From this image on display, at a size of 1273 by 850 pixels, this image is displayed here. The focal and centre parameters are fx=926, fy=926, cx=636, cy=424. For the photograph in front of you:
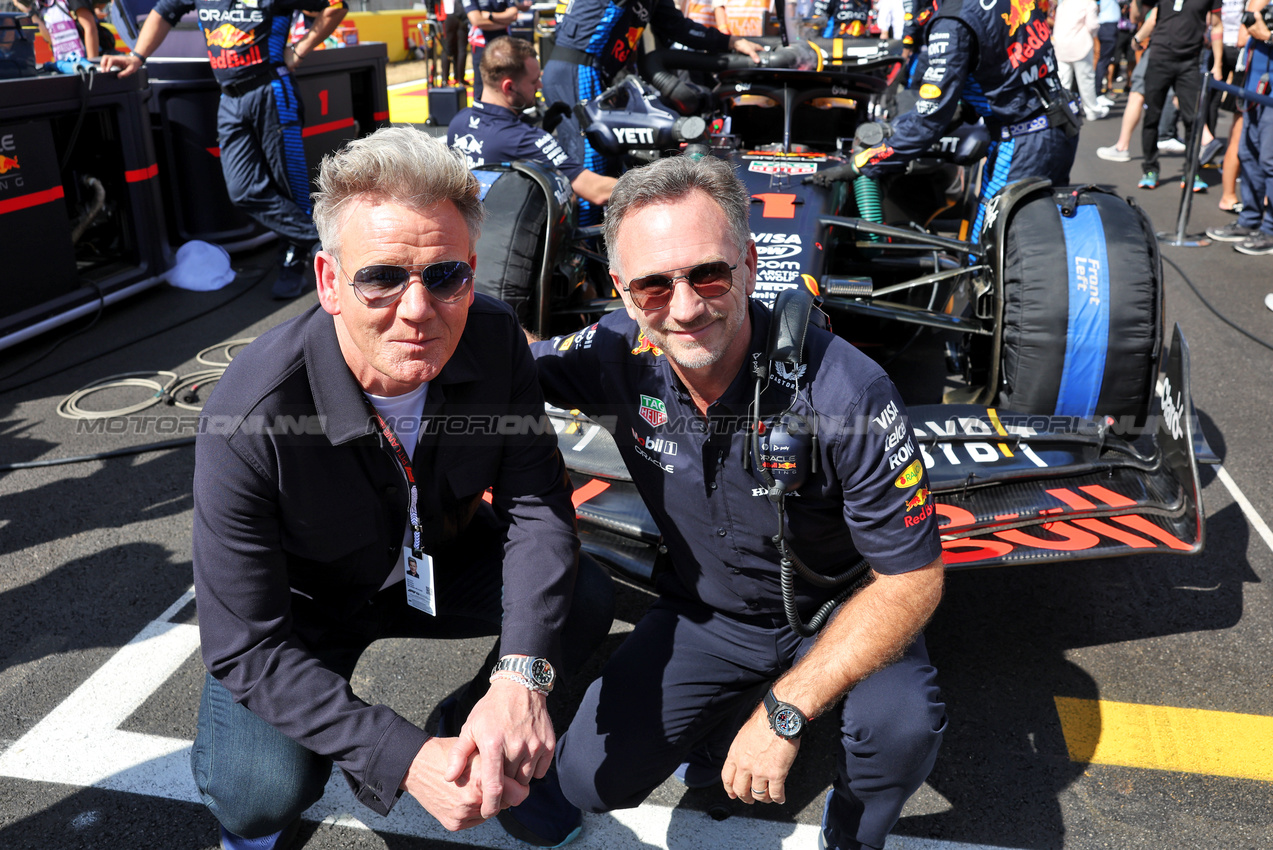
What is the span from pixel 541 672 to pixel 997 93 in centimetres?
437

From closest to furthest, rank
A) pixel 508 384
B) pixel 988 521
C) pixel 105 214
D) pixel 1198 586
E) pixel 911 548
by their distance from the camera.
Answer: pixel 911 548 < pixel 508 384 < pixel 988 521 < pixel 1198 586 < pixel 105 214

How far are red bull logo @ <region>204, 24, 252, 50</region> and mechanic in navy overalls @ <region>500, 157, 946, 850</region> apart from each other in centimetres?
455

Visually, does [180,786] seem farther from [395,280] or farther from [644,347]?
[644,347]

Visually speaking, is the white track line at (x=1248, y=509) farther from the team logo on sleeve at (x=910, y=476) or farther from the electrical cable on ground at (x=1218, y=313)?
the team logo on sleeve at (x=910, y=476)

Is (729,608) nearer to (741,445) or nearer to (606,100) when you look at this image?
(741,445)

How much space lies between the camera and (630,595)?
3.06 meters

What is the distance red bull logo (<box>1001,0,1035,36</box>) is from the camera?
182 inches

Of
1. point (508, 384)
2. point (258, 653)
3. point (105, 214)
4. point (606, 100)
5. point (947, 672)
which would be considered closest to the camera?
point (258, 653)

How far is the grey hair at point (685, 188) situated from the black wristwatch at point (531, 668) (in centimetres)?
87

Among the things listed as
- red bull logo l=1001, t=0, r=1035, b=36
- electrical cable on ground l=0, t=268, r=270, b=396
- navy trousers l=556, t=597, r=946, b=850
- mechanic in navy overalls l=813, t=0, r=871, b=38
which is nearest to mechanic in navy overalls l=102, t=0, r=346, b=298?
electrical cable on ground l=0, t=268, r=270, b=396

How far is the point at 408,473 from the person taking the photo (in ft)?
6.49

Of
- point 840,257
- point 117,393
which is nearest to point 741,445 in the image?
point 840,257

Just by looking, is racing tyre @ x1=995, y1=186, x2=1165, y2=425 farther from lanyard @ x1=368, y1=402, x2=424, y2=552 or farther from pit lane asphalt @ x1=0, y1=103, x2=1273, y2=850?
lanyard @ x1=368, y1=402, x2=424, y2=552

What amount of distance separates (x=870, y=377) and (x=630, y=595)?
140cm
